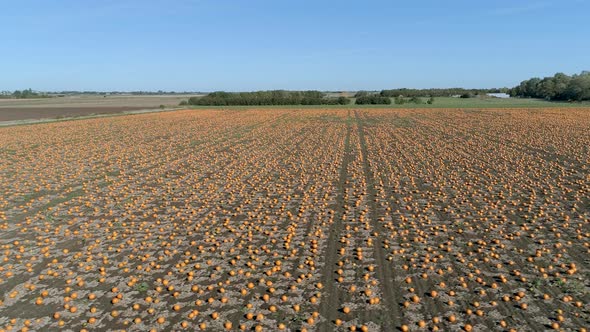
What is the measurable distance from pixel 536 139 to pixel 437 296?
27.5 meters

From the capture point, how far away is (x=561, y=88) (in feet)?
391

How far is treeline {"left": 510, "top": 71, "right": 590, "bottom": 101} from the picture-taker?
107 meters

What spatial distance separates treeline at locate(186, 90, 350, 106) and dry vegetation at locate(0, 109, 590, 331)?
94.7 metres

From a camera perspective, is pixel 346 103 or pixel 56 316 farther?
pixel 346 103

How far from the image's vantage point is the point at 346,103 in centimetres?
11119

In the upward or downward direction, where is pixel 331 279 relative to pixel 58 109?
downward

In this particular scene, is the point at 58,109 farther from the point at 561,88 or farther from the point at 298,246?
the point at 561,88

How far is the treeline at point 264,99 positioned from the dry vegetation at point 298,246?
94.7 meters

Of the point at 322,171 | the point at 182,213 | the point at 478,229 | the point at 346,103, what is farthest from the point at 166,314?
the point at 346,103

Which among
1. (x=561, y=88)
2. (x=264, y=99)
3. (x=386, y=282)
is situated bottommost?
(x=386, y=282)

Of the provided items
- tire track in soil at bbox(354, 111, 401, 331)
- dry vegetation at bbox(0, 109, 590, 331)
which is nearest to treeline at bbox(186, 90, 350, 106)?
dry vegetation at bbox(0, 109, 590, 331)

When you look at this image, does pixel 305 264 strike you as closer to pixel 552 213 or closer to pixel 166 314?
pixel 166 314

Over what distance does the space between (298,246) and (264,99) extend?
11136 cm

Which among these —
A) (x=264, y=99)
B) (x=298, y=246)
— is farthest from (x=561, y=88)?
(x=298, y=246)
